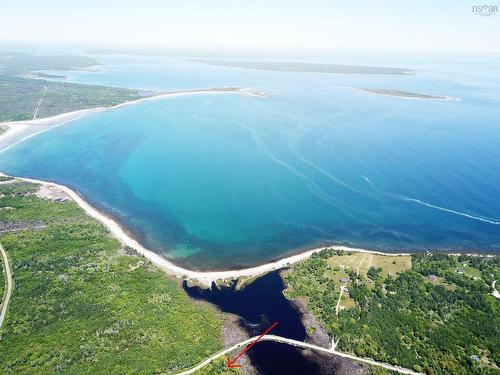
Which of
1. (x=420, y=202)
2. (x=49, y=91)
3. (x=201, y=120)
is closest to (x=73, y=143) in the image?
(x=201, y=120)

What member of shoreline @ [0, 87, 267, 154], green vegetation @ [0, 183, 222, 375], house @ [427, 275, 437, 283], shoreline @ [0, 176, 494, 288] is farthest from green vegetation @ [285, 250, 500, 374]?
shoreline @ [0, 87, 267, 154]

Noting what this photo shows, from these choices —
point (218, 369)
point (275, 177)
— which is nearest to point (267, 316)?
point (218, 369)

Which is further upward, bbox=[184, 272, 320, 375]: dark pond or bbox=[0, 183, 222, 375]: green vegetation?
bbox=[0, 183, 222, 375]: green vegetation

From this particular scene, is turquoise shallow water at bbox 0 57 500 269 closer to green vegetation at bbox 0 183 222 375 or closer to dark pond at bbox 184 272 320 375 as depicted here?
dark pond at bbox 184 272 320 375

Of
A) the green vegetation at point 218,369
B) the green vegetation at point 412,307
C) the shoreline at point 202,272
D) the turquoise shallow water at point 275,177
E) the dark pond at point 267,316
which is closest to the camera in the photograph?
the green vegetation at point 218,369

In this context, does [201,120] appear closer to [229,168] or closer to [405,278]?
[229,168]

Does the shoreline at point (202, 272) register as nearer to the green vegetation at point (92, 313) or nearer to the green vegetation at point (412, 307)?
the green vegetation at point (92, 313)

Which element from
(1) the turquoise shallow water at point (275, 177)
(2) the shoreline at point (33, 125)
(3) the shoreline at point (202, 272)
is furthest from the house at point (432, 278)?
(2) the shoreline at point (33, 125)
